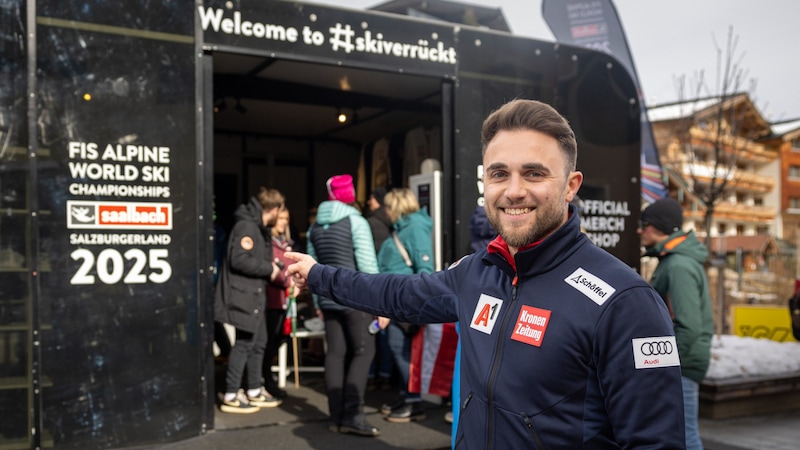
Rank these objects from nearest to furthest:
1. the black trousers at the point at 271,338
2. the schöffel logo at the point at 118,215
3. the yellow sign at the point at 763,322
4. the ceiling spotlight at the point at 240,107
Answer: the schöffel logo at the point at 118,215, the black trousers at the point at 271,338, the ceiling spotlight at the point at 240,107, the yellow sign at the point at 763,322

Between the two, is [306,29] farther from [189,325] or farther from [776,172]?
[776,172]

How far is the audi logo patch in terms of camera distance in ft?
5.34

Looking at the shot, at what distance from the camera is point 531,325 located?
1773 mm

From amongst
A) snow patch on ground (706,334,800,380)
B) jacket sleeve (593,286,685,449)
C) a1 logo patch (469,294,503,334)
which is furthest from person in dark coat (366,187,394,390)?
jacket sleeve (593,286,685,449)

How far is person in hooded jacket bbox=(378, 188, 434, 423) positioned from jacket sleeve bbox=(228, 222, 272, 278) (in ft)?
3.25

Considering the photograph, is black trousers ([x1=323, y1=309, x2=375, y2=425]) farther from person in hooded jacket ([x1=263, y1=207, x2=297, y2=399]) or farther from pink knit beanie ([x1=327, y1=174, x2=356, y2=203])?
person in hooded jacket ([x1=263, y1=207, x2=297, y2=399])

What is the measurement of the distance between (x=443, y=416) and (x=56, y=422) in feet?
9.70

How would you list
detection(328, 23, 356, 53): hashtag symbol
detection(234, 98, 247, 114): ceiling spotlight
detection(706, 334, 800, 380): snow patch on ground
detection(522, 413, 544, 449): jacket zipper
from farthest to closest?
1. detection(234, 98, 247, 114): ceiling spotlight
2. detection(706, 334, 800, 380): snow patch on ground
3. detection(328, 23, 356, 53): hashtag symbol
4. detection(522, 413, 544, 449): jacket zipper

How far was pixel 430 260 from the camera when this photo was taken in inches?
231

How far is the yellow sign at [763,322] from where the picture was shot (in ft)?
28.7

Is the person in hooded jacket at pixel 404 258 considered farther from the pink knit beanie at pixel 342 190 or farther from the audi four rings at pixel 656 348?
the audi four rings at pixel 656 348

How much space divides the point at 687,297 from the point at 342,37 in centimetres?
329

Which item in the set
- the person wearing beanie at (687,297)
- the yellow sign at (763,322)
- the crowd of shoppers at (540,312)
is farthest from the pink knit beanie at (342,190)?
the yellow sign at (763,322)

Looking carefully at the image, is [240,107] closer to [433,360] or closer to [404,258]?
[404,258]
